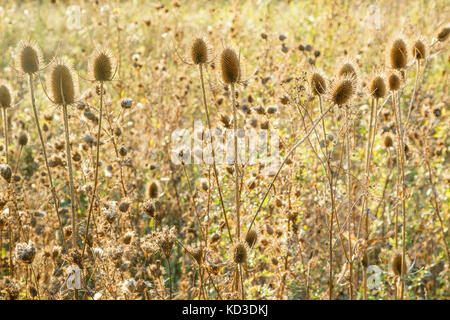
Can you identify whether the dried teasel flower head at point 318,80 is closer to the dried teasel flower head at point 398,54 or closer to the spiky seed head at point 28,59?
the dried teasel flower head at point 398,54

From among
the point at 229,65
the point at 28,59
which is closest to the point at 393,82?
the point at 229,65

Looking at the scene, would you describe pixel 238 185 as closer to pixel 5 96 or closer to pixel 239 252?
pixel 239 252

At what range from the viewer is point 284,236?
254 centimetres

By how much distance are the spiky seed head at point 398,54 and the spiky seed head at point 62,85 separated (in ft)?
4.97

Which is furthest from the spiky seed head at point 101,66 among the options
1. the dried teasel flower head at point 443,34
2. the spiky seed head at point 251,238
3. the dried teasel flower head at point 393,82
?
the dried teasel flower head at point 443,34

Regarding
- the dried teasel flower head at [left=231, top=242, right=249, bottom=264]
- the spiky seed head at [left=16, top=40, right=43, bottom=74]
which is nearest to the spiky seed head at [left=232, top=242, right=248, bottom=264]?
the dried teasel flower head at [left=231, top=242, right=249, bottom=264]

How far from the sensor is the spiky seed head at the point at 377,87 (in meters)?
2.13

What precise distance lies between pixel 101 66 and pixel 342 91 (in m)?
1.08

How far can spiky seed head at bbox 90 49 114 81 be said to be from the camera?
81.7 inches

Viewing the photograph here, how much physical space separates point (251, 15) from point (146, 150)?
419 cm

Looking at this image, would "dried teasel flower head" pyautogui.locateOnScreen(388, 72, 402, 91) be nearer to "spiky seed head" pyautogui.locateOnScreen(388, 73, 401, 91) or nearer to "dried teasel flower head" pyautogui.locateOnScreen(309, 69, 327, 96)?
"spiky seed head" pyautogui.locateOnScreen(388, 73, 401, 91)

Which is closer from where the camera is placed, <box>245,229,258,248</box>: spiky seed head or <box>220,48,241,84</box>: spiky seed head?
<box>245,229,258,248</box>: spiky seed head

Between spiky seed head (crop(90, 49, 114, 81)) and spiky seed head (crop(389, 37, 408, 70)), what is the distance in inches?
53.5
